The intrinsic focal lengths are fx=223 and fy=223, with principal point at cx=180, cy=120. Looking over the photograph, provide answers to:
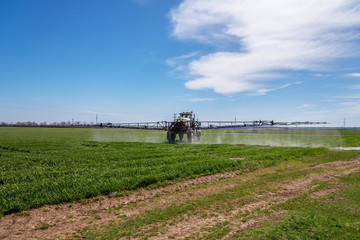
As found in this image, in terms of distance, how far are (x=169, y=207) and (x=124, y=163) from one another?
28.6 ft

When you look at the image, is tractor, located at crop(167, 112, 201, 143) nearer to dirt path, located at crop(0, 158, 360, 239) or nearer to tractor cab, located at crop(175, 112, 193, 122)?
tractor cab, located at crop(175, 112, 193, 122)

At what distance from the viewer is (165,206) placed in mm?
9594

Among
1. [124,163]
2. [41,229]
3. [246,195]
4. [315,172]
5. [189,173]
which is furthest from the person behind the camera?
[124,163]

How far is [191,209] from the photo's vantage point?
360 inches

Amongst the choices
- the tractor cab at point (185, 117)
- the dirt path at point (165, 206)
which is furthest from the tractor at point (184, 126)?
the dirt path at point (165, 206)

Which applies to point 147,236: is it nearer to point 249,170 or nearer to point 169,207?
point 169,207

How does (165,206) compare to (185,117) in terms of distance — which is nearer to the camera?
(165,206)

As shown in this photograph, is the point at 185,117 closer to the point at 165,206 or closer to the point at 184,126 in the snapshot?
the point at 184,126

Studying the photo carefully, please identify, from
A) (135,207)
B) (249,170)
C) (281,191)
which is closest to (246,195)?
(281,191)

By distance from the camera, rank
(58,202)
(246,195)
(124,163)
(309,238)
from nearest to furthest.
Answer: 1. (309,238)
2. (58,202)
3. (246,195)
4. (124,163)

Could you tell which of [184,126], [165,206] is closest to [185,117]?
[184,126]

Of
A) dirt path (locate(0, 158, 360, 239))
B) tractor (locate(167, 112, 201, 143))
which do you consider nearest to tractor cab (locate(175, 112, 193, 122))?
tractor (locate(167, 112, 201, 143))

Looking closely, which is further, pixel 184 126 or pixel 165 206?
pixel 184 126

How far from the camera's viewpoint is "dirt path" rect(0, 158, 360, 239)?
7.48 meters
